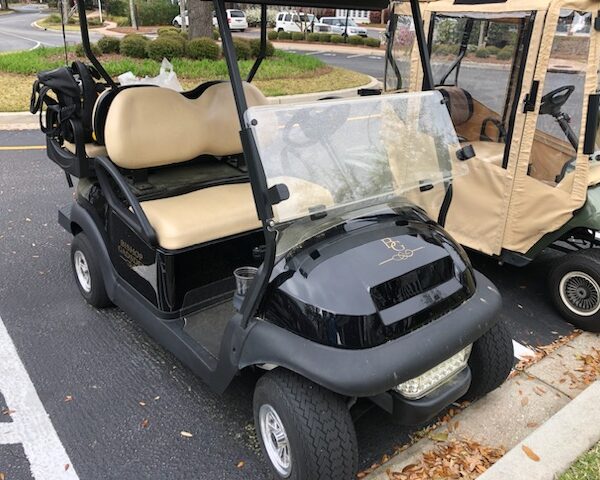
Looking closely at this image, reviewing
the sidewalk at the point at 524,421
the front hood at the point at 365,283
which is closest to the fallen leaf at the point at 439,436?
the sidewalk at the point at 524,421

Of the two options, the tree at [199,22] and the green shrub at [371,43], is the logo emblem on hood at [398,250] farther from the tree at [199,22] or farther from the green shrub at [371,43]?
the green shrub at [371,43]

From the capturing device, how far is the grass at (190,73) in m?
9.34

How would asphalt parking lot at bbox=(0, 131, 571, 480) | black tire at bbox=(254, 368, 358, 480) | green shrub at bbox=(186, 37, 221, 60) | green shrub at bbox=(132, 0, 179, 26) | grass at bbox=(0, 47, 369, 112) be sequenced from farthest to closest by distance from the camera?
green shrub at bbox=(132, 0, 179, 26) → green shrub at bbox=(186, 37, 221, 60) → grass at bbox=(0, 47, 369, 112) → asphalt parking lot at bbox=(0, 131, 571, 480) → black tire at bbox=(254, 368, 358, 480)

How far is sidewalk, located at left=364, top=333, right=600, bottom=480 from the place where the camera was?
203cm

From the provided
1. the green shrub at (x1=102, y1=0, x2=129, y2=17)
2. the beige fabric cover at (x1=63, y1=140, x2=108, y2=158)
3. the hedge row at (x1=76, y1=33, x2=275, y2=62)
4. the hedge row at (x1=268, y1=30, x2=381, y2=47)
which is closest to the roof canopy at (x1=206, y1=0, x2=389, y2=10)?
the beige fabric cover at (x1=63, y1=140, x2=108, y2=158)

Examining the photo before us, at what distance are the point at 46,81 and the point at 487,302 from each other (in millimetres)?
2533

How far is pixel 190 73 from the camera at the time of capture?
9930mm

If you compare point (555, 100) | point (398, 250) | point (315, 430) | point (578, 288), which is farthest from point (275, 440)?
point (555, 100)

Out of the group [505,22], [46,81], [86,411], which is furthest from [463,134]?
[86,411]

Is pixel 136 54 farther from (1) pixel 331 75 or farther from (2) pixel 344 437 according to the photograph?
(2) pixel 344 437

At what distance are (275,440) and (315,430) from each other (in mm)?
303

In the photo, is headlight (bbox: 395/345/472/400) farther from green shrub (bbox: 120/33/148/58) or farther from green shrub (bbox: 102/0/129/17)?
green shrub (bbox: 102/0/129/17)

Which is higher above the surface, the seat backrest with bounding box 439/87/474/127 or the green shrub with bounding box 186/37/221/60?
the seat backrest with bounding box 439/87/474/127

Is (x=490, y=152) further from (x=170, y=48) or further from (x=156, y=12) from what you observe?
(x=156, y=12)
